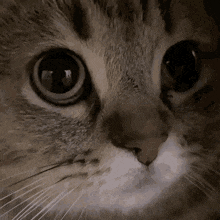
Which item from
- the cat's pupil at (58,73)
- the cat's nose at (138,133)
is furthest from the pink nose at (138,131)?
the cat's pupil at (58,73)

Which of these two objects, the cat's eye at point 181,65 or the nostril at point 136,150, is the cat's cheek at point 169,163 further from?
the cat's eye at point 181,65

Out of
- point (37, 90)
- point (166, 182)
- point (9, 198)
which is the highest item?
point (37, 90)

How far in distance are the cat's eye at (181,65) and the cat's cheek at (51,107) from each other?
0.73 ft

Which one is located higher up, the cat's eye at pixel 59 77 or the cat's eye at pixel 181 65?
the cat's eye at pixel 59 77

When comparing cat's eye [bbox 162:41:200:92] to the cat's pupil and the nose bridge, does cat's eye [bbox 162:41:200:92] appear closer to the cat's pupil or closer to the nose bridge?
the nose bridge

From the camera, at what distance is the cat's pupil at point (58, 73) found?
0.51 meters

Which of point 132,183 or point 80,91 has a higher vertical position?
point 80,91

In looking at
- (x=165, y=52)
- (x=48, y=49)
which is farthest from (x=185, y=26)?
(x=48, y=49)

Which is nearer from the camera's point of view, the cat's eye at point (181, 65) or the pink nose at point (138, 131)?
the pink nose at point (138, 131)

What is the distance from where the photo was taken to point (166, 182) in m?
0.57

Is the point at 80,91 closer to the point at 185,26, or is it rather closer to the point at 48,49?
the point at 48,49

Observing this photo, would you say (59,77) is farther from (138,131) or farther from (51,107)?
(138,131)

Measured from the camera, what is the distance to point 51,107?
1.74 ft

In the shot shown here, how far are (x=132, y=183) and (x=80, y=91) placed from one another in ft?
0.70
